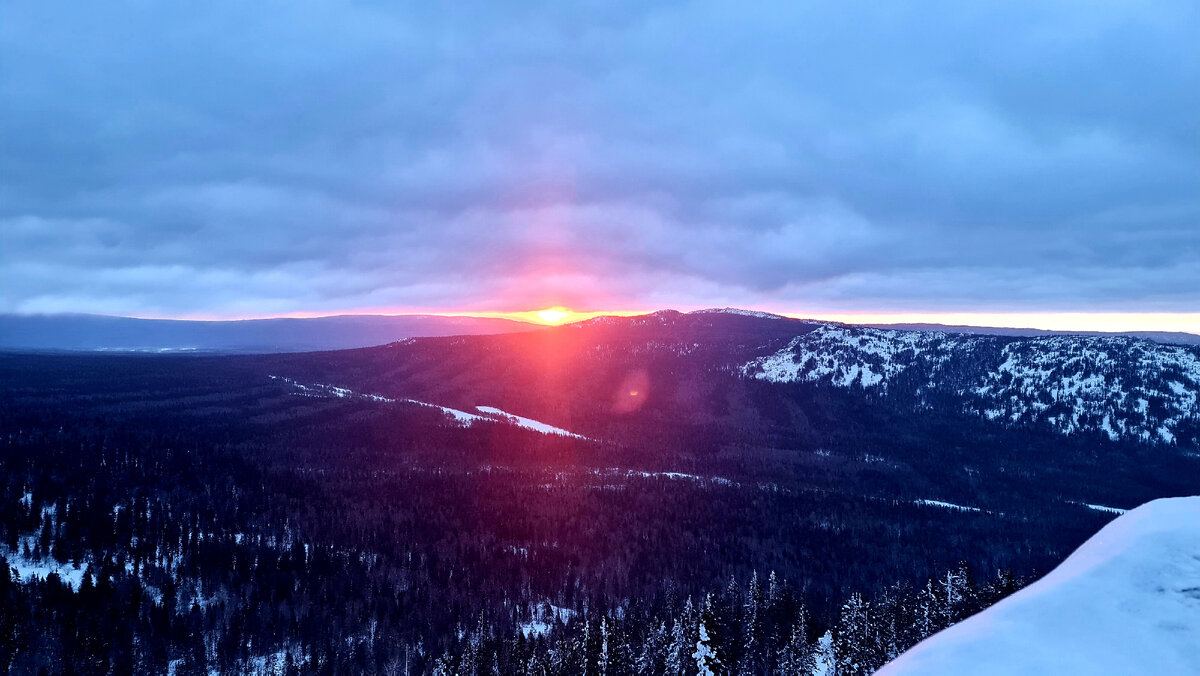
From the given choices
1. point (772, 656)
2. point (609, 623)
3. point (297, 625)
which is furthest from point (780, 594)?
point (297, 625)

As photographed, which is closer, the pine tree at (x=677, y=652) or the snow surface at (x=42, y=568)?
the pine tree at (x=677, y=652)

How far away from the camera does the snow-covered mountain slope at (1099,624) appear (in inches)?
405

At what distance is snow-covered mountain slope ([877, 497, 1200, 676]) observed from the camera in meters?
10.3

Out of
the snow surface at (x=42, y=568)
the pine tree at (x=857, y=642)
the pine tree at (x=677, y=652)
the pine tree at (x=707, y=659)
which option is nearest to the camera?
the pine tree at (x=857, y=642)

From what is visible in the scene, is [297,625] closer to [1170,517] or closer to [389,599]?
[389,599]

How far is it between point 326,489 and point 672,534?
356 feet

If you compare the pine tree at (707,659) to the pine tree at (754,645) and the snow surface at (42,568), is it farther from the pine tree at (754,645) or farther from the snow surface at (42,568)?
the snow surface at (42,568)

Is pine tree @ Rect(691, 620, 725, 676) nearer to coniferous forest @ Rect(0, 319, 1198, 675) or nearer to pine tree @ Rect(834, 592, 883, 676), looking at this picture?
coniferous forest @ Rect(0, 319, 1198, 675)

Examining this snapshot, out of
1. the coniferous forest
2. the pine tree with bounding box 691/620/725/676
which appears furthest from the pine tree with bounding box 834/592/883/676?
the pine tree with bounding box 691/620/725/676

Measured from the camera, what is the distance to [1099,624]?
11.3 m

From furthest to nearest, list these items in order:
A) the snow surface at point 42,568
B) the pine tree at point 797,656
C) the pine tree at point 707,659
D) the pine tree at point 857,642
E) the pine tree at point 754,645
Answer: the snow surface at point 42,568
the pine tree at point 754,645
the pine tree at point 797,656
the pine tree at point 707,659
the pine tree at point 857,642

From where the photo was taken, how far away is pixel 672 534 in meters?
171

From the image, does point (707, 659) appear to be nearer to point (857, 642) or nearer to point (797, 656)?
point (797, 656)

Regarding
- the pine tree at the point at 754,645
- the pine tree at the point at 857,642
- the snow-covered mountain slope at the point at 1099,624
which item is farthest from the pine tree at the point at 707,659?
the snow-covered mountain slope at the point at 1099,624
